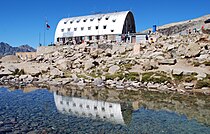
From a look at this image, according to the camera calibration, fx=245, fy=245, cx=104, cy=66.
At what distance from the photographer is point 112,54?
172ft

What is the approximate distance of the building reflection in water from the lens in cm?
1842

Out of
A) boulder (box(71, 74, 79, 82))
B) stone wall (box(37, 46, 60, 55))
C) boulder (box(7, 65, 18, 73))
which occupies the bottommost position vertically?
boulder (box(71, 74, 79, 82))

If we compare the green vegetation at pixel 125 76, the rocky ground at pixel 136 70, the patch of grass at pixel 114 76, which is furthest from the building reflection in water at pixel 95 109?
the green vegetation at pixel 125 76

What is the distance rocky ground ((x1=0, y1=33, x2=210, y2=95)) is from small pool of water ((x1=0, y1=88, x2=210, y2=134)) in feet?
21.4

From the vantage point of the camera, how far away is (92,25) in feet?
254

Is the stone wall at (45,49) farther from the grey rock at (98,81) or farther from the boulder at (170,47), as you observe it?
the grey rock at (98,81)

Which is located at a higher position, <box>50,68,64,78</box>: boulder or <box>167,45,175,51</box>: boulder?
<box>167,45,175,51</box>: boulder

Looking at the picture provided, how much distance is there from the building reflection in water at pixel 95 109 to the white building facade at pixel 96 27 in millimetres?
45633

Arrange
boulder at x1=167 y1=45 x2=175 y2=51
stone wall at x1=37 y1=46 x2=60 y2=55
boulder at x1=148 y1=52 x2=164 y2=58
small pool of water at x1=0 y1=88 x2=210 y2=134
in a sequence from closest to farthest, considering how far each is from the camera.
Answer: small pool of water at x1=0 y1=88 x2=210 y2=134, boulder at x1=148 y1=52 x2=164 y2=58, boulder at x1=167 y1=45 x2=175 y2=51, stone wall at x1=37 y1=46 x2=60 y2=55

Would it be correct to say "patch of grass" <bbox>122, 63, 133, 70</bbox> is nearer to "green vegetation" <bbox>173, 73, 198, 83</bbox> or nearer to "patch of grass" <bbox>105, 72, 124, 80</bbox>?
"patch of grass" <bbox>105, 72, 124, 80</bbox>

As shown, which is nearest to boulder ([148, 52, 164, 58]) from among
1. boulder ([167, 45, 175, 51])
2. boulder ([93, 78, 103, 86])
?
boulder ([167, 45, 175, 51])

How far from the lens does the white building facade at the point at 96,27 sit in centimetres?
7294

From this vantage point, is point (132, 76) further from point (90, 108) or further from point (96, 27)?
point (96, 27)

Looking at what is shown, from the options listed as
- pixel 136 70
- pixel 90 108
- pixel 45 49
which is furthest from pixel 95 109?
pixel 45 49
